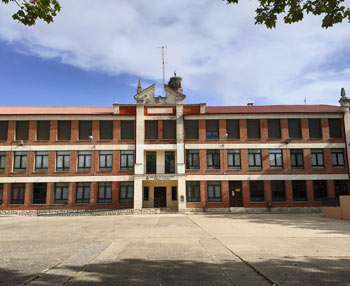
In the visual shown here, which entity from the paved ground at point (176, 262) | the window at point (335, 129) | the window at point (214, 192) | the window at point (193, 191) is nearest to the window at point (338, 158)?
the window at point (335, 129)

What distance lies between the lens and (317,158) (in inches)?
1168

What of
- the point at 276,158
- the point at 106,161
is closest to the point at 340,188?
the point at 276,158

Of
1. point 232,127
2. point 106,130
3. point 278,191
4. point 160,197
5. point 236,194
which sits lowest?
point 160,197

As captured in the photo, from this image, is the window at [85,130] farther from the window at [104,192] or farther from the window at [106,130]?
the window at [104,192]

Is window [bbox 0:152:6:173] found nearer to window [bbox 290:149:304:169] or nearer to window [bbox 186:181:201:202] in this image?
window [bbox 186:181:201:202]

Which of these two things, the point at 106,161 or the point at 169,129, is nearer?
the point at 106,161

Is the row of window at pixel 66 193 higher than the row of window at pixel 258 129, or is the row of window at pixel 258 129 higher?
the row of window at pixel 258 129

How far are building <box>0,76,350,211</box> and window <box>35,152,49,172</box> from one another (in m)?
0.10

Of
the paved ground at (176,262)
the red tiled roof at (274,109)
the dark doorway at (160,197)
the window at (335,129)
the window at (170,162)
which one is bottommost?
the paved ground at (176,262)

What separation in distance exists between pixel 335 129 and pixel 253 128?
8656 mm

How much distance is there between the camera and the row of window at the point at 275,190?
28.8 meters

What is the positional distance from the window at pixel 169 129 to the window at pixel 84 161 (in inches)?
319

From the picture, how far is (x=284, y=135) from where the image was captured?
2981 cm

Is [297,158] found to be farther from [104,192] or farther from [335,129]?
[104,192]
